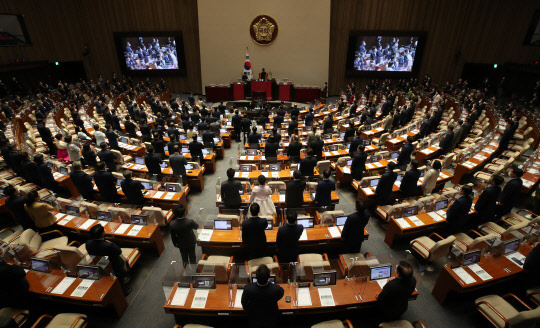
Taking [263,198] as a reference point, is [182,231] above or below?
below

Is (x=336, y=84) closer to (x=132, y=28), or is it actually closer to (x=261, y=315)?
(x=132, y=28)

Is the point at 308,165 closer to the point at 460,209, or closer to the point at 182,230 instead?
the point at 460,209

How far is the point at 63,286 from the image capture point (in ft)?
14.6

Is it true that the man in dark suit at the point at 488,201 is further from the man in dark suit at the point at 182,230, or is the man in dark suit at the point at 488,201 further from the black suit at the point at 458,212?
the man in dark suit at the point at 182,230

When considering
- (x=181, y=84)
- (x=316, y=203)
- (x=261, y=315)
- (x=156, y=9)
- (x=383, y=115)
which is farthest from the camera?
(x=181, y=84)

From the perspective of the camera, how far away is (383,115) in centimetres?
1569

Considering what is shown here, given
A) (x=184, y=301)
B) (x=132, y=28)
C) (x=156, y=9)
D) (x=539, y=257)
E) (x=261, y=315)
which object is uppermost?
(x=156, y=9)

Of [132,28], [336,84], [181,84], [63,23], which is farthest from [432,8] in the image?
[63,23]

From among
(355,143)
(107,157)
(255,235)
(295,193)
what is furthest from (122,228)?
(355,143)

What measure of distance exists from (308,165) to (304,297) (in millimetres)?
3825

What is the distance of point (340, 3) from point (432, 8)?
605cm

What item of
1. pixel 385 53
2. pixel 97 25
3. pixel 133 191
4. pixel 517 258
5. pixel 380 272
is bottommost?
pixel 517 258

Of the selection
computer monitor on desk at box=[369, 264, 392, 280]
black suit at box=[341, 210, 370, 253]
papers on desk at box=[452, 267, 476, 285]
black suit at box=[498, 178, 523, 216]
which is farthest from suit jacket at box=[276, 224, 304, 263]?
black suit at box=[498, 178, 523, 216]

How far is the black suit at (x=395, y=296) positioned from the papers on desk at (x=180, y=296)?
2861mm
